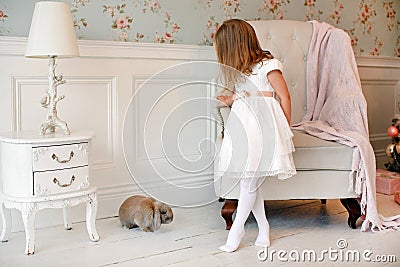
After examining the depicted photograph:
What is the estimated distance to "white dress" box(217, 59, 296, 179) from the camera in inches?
77.7

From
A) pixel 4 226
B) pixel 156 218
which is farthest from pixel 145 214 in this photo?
pixel 4 226

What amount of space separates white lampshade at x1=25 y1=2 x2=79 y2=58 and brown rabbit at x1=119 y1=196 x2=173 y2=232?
70 cm

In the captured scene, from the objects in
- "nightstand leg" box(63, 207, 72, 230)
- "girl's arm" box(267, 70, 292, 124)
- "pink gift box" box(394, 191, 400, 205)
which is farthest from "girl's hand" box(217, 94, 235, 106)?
"pink gift box" box(394, 191, 400, 205)

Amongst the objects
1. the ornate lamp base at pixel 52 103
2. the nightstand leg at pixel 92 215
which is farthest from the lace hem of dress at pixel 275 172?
the ornate lamp base at pixel 52 103

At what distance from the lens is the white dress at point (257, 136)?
1.97 metres

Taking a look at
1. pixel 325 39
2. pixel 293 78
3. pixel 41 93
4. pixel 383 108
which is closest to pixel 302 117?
pixel 293 78

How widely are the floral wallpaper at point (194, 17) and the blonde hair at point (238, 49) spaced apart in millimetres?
619

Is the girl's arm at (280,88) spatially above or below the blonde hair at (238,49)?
below

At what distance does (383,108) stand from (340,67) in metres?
1.18

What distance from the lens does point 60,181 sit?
1.98 metres

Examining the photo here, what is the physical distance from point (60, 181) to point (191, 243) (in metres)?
0.57

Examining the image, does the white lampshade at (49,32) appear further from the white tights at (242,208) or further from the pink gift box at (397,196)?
the pink gift box at (397,196)

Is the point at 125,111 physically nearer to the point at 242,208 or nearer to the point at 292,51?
the point at 242,208

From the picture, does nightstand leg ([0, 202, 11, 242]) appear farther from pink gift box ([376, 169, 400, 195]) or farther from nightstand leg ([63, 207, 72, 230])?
pink gift box ([376, 169, 400, 195])
